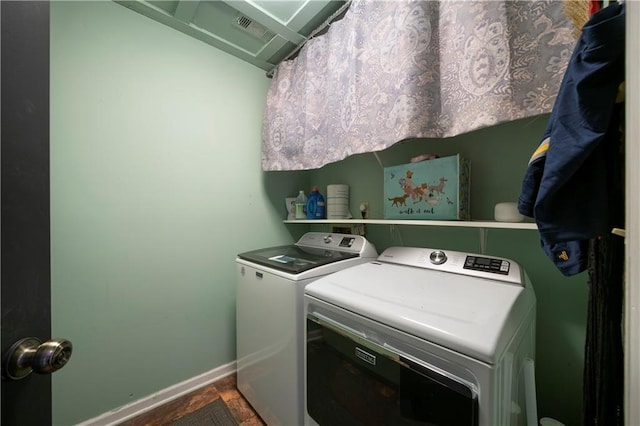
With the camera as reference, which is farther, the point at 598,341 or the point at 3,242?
the point at 598,341

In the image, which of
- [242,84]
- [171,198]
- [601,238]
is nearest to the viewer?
[601,238]

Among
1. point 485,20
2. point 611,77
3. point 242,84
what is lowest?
point 611,77

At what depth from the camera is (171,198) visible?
154 centimetres

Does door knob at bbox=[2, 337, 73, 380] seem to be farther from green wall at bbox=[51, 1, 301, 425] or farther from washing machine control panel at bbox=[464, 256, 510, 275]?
washing machine control panel at bbox=[464, 256, 510, 275]

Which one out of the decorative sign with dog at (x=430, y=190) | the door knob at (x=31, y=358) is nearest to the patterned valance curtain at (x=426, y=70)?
the decorative sign with dog at (x=430, y=190)

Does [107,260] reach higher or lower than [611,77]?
lower

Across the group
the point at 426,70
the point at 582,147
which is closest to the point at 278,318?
the point at 582,147

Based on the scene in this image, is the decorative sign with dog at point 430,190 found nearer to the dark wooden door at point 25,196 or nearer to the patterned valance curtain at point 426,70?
the patterned valance curtain at point 426,70

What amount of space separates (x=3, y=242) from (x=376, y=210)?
165 cm

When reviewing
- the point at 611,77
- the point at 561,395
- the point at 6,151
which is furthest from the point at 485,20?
the point at 561,395

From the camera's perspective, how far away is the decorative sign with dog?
1.13m

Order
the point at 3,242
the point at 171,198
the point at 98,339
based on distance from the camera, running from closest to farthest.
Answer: the point at 3,242
the point at 98,339
the point at 171,198

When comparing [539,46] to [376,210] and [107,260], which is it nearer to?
[376,210]

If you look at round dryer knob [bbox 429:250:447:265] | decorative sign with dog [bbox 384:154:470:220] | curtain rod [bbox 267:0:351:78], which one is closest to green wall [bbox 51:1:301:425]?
curtain rod [bbox 267:0:351:78]
